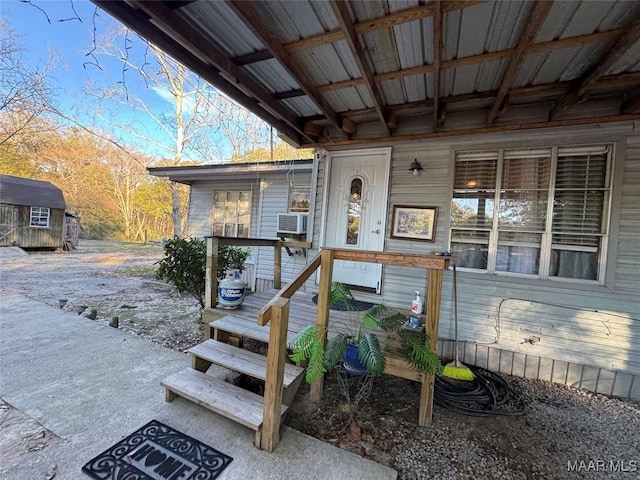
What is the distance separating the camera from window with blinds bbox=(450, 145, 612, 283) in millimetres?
2803

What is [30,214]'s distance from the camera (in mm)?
11125

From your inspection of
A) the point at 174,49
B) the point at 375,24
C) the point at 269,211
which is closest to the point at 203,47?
the point at 174,49

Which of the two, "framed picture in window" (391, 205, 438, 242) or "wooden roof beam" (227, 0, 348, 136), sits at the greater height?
"wooden roof beam" (227, 0, 348, 136)

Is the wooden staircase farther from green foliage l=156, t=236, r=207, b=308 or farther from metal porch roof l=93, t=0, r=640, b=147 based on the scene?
metal porch roof l=93, t=0, r=640, b=147

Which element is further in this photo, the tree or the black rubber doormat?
the tree

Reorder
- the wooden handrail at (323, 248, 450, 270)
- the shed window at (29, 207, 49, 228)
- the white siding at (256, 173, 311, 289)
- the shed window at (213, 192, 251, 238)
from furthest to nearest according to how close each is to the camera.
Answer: the shed window at (29, 207, 49, 228)
the shed window at (213, 192, 251, 238)
the white siding at (256, 173, 311, 289)
the wooden handrail at (323, 248, 450, 270)

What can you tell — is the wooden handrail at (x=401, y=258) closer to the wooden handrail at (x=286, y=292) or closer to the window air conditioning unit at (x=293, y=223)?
the wooden handrail at (x=286, y=292)

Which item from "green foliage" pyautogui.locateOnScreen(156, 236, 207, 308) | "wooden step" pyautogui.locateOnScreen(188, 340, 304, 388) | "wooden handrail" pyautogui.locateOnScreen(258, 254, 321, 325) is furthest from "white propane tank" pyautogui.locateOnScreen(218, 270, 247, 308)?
Result: "wooden handrail" pyautogui.locateOnScreen(258, 254, 321, 325)

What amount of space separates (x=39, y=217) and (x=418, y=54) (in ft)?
51.9

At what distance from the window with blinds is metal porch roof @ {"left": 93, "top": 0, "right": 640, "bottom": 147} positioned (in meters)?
0.39

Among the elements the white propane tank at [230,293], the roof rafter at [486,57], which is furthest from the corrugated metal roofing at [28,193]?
the roof rafter at [486,57]

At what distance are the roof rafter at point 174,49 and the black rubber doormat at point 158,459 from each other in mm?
2802

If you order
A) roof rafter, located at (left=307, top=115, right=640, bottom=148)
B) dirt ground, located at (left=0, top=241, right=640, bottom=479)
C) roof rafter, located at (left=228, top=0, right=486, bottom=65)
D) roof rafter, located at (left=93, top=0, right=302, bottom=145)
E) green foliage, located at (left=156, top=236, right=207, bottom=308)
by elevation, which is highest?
roof rafter, located at (left=228, top=0, right=486, bottom=65)

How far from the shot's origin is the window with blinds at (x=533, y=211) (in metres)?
2.80
